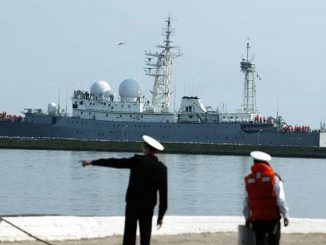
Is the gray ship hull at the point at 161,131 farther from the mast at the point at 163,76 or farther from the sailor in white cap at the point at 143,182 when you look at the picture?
the sailor in white cap at the point at 143,182

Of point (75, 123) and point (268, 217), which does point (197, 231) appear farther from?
point (75, 123)

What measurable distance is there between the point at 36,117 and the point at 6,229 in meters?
80.8

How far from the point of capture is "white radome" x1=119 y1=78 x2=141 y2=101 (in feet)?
282

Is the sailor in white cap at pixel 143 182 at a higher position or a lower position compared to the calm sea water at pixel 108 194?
higher

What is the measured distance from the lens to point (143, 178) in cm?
747

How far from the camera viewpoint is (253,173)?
24.2ft

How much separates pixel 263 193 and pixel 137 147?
226 ft

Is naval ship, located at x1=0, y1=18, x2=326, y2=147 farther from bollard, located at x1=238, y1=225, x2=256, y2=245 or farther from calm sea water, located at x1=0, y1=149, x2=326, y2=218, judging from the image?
bollard, located at x1=238, y1=225, x2=256, y2=245

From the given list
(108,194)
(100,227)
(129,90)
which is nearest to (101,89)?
(129,90)

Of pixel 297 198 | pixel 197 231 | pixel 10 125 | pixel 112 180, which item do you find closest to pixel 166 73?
pixel 10 125

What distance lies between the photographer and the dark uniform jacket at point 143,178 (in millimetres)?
7457

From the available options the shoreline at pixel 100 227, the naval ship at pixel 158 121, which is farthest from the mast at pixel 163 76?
the shoreline at pixel 100 227

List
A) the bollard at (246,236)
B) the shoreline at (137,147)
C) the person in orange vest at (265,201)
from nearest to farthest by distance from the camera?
the person in orange vest at (265,201) < the bollard at (246,236) < the shoreline at (137,147)

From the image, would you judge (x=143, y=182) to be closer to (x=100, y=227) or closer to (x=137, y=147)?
(x=100, y=227)
